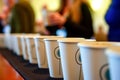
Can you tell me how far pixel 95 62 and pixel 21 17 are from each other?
137 cm

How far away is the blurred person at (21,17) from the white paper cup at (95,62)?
1.34 metres

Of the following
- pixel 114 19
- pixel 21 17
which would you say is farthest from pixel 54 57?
pixel 21 17

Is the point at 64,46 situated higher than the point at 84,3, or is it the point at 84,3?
the point at 84,3

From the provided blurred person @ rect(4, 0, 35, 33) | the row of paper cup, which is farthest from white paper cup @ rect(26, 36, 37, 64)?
blurred person @ rect(4, 0, 35, 33)

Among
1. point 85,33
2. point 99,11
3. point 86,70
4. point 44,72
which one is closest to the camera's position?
point 86,70

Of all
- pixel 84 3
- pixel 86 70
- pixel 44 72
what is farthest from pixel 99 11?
pixel 86 70

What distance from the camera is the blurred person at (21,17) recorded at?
1.78 metres

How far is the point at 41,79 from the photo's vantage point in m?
0.63

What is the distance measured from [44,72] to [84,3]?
0.96 m

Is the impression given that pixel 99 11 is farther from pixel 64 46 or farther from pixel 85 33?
pixel 64 46

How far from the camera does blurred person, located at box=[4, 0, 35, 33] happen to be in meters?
1.78

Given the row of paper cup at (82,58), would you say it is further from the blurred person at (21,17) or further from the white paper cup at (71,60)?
the blurred person at (21,17)

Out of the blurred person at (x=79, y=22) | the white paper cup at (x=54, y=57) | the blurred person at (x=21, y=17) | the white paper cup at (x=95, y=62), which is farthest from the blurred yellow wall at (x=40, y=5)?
the white paper cup at (x=95, y=62)

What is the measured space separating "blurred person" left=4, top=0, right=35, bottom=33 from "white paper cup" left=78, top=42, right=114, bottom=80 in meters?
1.34
